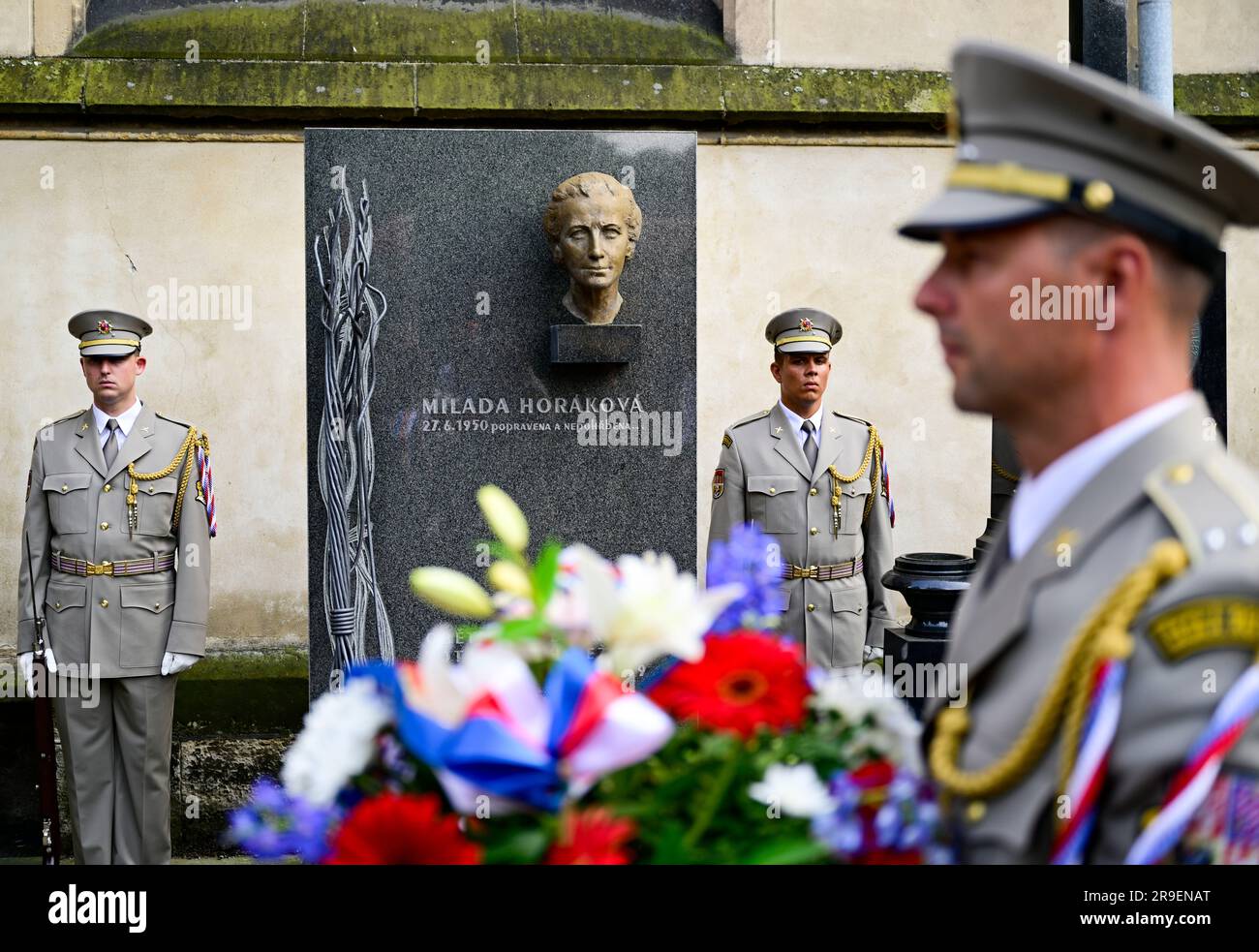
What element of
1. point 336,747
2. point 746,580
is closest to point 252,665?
point 746,580

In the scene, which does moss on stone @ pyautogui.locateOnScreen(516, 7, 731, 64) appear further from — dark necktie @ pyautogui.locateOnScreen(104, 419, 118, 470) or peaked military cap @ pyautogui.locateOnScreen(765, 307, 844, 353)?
dark necktie @ pyautogui.locateOnScreen(104, 419, 118, 470)

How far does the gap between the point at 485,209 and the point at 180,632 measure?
6.41ft

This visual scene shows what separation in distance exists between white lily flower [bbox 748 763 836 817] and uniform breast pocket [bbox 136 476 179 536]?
472 cm

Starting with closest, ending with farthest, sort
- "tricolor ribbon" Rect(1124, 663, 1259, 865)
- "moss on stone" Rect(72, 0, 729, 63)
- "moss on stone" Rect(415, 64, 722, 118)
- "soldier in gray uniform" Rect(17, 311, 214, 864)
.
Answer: "tricolor ribbon" Rect(1124, 663, 1259, 865) → "soldier in gray uniform" Rect(17, 311, 214, 864) → "moss on stone" Rect(415, 64, 722, 118) → "moss on stone" Rect(72, 0, 729, 63)

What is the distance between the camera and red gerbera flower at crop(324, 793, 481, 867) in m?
1.26

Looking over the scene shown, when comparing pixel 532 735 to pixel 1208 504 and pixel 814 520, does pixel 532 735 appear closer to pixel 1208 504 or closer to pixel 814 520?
pixel 1208 504

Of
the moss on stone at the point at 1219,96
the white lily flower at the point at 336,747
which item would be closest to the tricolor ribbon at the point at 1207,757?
the white lily flower at the point at 336,747

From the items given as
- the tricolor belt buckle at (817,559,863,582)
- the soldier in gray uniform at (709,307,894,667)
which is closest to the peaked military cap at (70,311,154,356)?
the soldier in gray uniform at (709,307,894,667)

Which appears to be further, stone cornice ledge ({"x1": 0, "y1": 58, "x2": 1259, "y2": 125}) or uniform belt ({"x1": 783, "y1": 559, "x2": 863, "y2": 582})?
stone cornice ledge ({"x1": 0, "y1": 58, "x2": 1259, "y2": 125})

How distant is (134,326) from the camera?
584 cm

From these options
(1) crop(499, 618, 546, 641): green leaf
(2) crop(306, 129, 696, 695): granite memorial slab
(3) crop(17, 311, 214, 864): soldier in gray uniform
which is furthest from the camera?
(3) crop(17, 311, 214, 864): soldier in gray uniform

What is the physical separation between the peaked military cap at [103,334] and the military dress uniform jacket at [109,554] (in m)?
0.27

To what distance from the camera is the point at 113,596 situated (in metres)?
5.61

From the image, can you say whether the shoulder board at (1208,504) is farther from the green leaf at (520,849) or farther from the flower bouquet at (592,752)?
the green leaf at (520,849)
